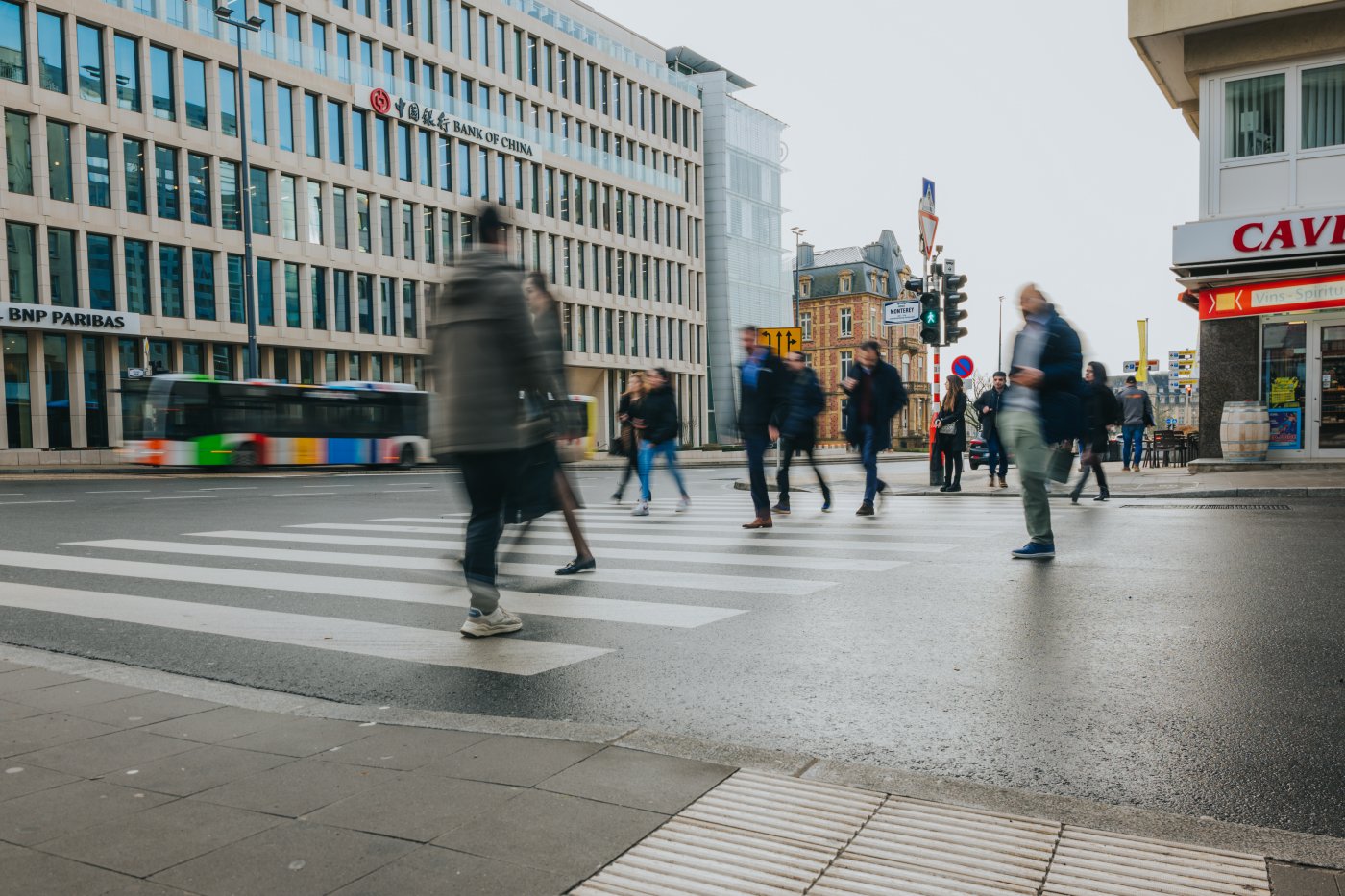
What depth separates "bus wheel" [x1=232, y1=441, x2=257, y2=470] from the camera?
2983 cm

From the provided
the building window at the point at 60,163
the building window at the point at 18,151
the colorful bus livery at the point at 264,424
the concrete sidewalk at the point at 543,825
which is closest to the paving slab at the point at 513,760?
the concrete sidewalk at the point at 543,825

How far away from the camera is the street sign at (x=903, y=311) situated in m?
17.6

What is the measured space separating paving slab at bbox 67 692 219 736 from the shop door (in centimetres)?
1931

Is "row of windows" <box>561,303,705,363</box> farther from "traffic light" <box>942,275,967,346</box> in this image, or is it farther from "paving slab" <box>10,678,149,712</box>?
"paving slab" <box>10,678,149,712</box>

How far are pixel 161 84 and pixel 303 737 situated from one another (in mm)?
41191

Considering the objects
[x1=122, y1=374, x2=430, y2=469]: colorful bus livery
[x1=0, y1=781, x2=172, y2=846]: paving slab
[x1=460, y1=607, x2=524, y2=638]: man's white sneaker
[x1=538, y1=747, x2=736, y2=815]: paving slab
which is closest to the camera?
[x1=0, y1=781, x2=172, y2=846]: paving slab

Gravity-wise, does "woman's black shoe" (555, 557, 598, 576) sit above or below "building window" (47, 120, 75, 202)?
below

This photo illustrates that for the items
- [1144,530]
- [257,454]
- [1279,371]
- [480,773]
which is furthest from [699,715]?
[257,454]

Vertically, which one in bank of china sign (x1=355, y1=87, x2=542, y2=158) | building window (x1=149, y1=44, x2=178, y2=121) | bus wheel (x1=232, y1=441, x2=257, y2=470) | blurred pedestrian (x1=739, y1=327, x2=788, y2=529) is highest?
bank of china sign (x1=355, y1=87, x2=542, y2=158)

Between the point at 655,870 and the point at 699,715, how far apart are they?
144 centimetres

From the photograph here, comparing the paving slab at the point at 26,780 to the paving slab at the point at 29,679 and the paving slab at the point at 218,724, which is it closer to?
the paving slab at the point at 218,724

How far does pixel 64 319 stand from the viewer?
35344 millimetres

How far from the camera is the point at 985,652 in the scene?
4.87m

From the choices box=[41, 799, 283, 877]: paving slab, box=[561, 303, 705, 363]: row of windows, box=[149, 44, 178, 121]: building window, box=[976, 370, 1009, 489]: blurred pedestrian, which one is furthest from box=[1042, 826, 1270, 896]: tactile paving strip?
box=[561, 303, 705, 363]: row of windows
